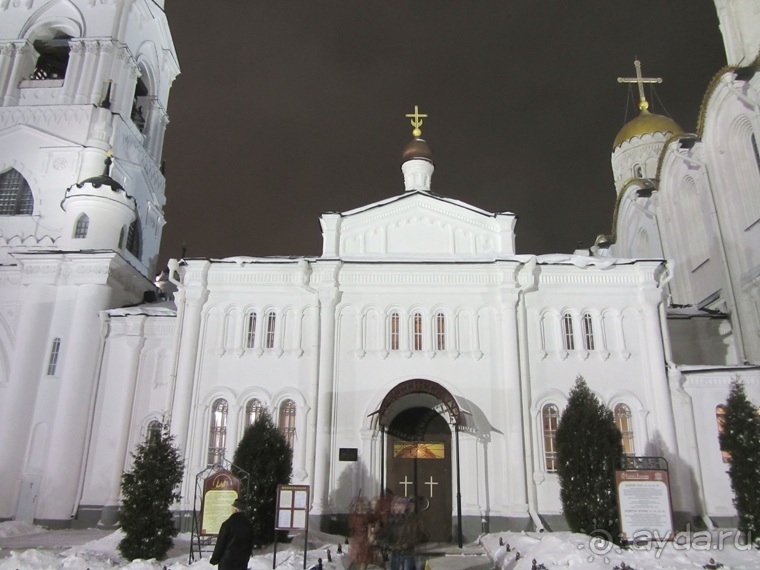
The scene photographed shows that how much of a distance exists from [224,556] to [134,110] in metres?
25.7

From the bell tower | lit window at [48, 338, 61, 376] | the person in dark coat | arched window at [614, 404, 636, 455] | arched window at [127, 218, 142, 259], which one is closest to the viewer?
the person in dark coat

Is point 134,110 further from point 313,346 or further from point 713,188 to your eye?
point 713,188

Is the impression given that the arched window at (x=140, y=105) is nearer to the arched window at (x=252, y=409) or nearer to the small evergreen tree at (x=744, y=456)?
the arched window at (x=252, y=409)

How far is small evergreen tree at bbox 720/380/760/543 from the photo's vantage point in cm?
1182

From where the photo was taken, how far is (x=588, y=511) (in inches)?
496

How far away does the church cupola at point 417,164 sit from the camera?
22531 mm

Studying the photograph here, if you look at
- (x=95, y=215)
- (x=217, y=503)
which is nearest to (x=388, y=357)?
(x=217, y=503)

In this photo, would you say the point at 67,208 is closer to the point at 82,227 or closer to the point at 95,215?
the point at 82,227

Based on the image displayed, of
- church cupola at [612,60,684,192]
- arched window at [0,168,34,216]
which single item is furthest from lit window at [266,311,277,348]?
church cupola at [612,60,684,192]

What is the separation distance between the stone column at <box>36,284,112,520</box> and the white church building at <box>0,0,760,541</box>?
6 centimetres

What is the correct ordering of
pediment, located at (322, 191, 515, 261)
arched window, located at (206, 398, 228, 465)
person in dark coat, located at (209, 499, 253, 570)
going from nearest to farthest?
person in dark coat, located at (209, 499, 253, 570) → arched window, located at (206, 398, 228, 465) → pediment, located at (322, 191, 515, 261)

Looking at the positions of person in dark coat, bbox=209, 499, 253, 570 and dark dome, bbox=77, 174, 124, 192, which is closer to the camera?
person in dark coat, bbox=209, 499, 253, 570

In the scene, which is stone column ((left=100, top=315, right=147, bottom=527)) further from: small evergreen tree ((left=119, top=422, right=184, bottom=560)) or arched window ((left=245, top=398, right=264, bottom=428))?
small evergreen tree ((left=119, top=422, right=184, bottom=560))

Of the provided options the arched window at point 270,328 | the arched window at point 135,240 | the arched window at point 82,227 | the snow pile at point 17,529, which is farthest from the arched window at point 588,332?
the arched window at point 135,240
